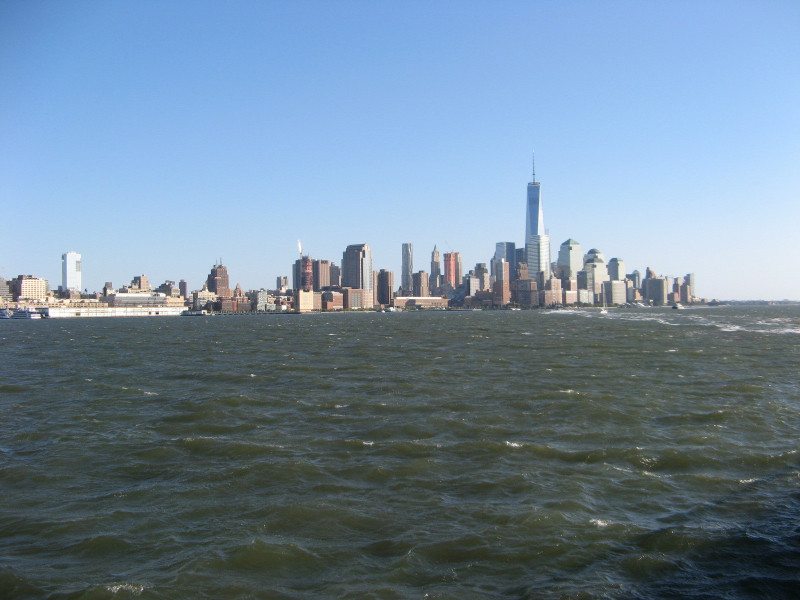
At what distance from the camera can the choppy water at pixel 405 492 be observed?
1263cm

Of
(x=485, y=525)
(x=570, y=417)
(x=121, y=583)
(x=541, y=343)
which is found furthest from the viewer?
(x=541, y=343)

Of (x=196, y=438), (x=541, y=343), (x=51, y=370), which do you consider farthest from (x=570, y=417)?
(x=541, y=343)

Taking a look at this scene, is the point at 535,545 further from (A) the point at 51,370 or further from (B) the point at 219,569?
(A) the point at 51,370

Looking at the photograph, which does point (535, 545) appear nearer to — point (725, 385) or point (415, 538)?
point (415, 538)

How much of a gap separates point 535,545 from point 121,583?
8750 millimetres

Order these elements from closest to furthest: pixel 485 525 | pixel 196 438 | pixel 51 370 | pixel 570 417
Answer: pixel 485 525 < pixel 196 438 < pixel 570 417 < pixel 51 370

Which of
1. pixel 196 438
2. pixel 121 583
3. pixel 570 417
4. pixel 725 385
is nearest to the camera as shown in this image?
pixel 121 583

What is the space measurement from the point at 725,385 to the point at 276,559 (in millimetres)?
32788

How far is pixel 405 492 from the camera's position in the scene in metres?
17.7

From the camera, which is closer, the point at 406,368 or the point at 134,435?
the point at 134,435

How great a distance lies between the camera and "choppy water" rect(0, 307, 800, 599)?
41.4 ft

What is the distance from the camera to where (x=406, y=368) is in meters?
47.9

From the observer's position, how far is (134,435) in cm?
2527

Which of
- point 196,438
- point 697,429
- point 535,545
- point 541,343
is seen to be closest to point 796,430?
point 697,429
